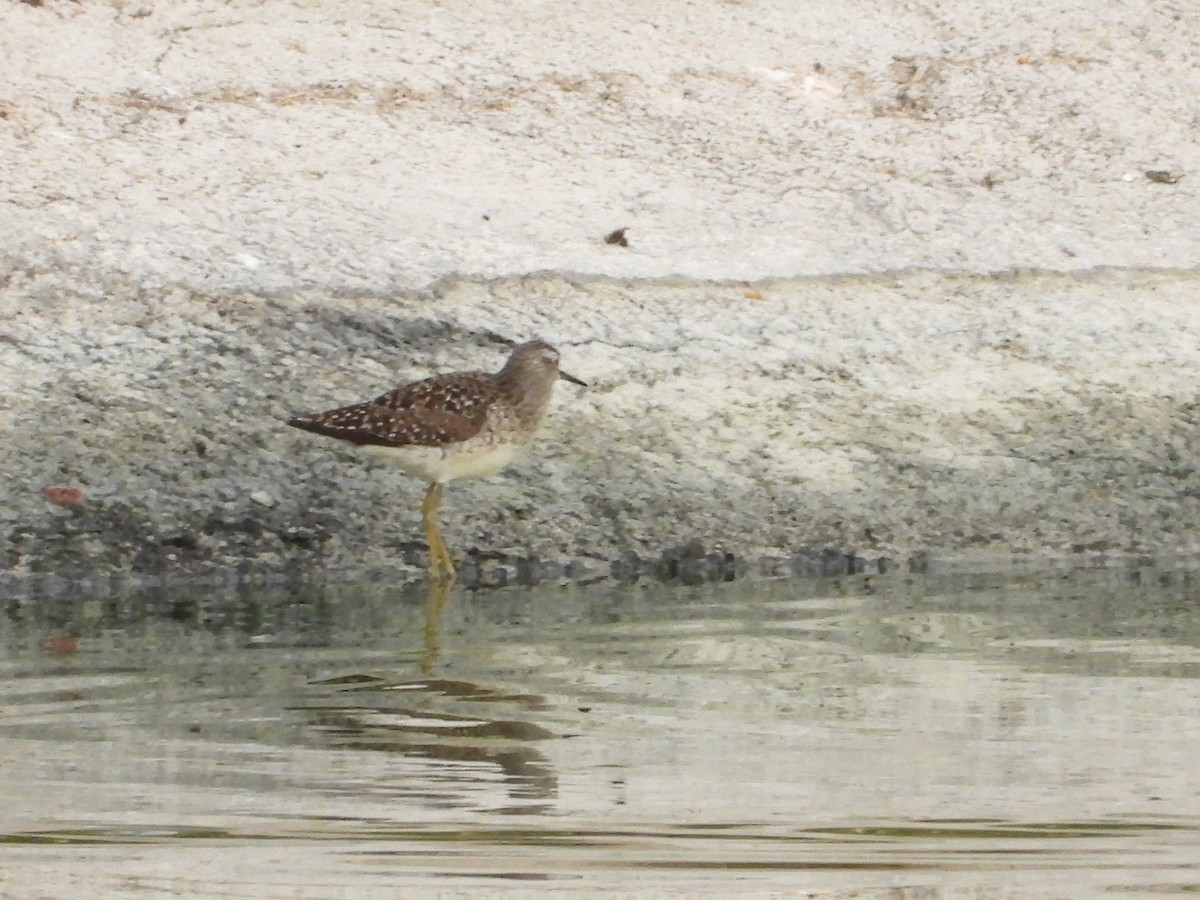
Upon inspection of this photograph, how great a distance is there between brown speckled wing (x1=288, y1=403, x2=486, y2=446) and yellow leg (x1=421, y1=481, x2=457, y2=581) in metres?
0.26

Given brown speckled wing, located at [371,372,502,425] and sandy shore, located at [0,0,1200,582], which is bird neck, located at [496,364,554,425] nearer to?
brown speckled wing, located at [371,372,502,425]

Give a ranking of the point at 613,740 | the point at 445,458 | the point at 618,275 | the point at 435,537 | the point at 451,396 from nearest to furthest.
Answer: the point at 613,740
the point at 435,537
the point at 445,458
the point at 451,396
the point at 618,275

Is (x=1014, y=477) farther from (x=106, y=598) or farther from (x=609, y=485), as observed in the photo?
(x=106, y=598)

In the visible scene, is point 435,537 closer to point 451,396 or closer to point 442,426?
point 442,426

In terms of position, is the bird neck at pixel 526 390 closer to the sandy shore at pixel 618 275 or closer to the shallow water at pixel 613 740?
the sandy shore at pixel 618 275

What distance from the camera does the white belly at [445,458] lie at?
28.8ft

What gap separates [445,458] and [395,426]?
8.7 inches

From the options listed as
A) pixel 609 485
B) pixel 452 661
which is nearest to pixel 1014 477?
pixel 609 485

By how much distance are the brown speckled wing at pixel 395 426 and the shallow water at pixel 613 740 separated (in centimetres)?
62

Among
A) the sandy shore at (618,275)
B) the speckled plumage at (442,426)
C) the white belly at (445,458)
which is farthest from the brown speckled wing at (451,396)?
the sandy shore at (618,275)

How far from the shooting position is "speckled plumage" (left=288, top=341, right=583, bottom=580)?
8.74 metres

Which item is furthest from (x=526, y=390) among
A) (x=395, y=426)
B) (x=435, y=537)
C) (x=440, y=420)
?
(x=435, y=537)

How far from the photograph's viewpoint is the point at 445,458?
8.82 m

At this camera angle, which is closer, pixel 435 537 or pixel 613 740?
pixel 613 740
